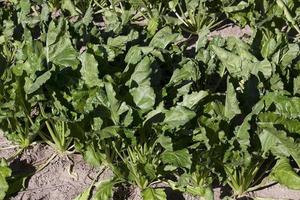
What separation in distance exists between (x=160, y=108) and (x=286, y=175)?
30.0 inches

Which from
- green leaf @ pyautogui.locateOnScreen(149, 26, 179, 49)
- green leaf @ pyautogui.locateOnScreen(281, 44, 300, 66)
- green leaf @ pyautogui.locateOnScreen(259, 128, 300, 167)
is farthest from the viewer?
green leaf @ pyautogui.locateOnScreen(149, 26, 179, 49)

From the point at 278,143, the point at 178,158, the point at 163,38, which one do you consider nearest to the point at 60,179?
the point at 178,158

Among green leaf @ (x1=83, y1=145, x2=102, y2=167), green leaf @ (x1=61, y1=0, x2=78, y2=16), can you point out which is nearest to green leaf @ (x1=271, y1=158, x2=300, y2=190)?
green leaf @ (x1=83, y1=145, x2=102, y2=167)

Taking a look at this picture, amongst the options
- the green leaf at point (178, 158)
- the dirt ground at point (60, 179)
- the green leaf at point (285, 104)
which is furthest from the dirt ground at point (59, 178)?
the green leaf at point (285, 104)

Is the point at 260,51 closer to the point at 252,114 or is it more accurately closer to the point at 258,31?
the point at 258,31

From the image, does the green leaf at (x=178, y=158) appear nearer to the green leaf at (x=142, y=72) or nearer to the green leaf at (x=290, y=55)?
the green leaf at (x=142, y=72)

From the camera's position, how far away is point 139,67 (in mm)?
3285

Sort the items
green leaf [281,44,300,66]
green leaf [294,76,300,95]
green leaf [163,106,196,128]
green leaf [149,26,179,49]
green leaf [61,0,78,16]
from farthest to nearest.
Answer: green leaf [61,0,78,16] → green leaf [149,26,179,49] → green leaf [281,44,300,66] → green leaf [294,76,300,95] → green leaf [163,106,196,128]

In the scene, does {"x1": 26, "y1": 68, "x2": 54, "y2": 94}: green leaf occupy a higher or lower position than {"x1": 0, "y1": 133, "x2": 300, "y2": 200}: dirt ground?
higher

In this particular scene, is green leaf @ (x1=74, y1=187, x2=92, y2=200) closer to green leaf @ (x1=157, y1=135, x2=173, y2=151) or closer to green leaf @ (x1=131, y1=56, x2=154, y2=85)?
green leaf @ (x1=157, y1=135, x2=173, y2=151)

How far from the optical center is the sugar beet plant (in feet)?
10.0

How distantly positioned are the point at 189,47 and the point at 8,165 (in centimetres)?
180

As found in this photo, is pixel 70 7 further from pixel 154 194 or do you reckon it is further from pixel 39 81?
pixel 154 194

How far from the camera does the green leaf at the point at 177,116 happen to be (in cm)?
302
